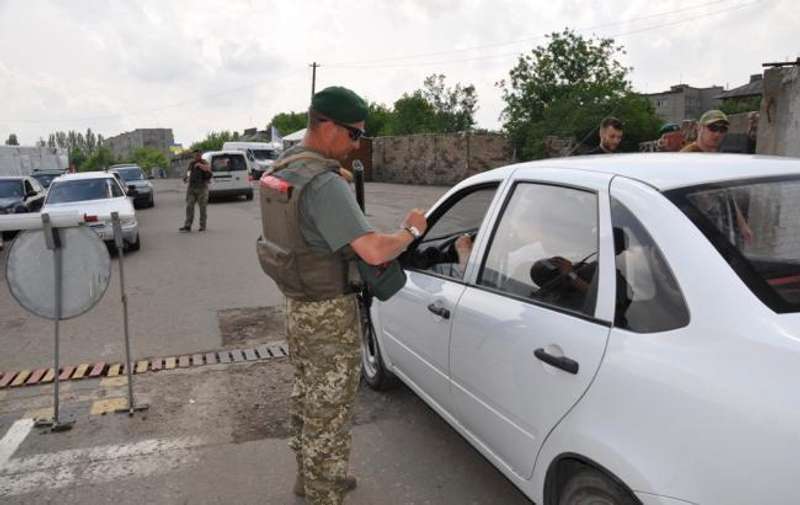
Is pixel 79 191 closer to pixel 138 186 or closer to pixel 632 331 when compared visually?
pixel 138 186

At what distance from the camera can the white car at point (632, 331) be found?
158cm

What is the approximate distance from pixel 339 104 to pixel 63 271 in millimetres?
2287

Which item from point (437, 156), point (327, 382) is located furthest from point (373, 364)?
point (437, 156)

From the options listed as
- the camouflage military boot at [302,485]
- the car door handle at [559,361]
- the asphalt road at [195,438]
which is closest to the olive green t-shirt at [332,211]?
the car door handle at [559,361]

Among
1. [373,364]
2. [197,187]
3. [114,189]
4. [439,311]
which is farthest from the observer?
[197,187]

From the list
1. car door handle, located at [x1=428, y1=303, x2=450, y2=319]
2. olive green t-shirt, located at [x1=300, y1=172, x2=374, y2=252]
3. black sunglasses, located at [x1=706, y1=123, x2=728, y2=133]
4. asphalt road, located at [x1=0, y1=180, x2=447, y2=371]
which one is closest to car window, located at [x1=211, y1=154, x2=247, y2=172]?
asphalt road, located at [x1=0, y1=180, x2=447, y2=371]

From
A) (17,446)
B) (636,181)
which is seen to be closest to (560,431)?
(636,181)

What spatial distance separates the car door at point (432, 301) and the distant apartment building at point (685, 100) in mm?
80936

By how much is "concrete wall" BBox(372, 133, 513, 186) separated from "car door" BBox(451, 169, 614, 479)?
2326cm

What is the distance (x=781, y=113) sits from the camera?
21.8ft

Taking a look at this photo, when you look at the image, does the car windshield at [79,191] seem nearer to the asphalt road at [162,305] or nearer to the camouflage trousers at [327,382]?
the asphalt road at [162,305]

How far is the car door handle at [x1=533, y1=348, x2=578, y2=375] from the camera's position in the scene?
203 cm

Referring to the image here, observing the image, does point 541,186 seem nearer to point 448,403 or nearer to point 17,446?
point 448,403

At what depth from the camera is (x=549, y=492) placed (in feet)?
7.34
